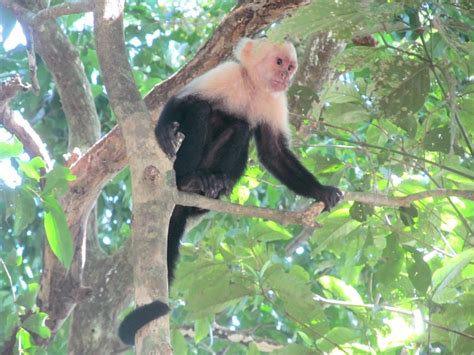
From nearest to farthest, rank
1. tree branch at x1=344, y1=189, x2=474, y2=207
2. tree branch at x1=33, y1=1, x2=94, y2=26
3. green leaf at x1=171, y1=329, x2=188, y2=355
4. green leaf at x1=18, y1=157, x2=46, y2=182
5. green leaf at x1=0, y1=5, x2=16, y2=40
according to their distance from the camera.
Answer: green leaf at x1=18, y1=157, x2=46, y2=182
tree branch at x1=344, y1=189, x2=474, y2=207
green leaf at x1=171, y1=329, x2=188, y2=355
tree branch at x1=33, y1=1, x2=94, y2=26
green leaf at x1=0, y1=5, x2=16, y2=40

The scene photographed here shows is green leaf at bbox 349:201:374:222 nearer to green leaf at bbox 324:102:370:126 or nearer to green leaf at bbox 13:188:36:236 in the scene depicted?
green leaf at bbox 324:102:370:126

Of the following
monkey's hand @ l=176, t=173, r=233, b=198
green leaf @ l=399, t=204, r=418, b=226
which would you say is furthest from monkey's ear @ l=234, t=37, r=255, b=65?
green leaf @ l=399, t=204, r=418, b=226

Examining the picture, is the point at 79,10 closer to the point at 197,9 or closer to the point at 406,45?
the point at 406,45

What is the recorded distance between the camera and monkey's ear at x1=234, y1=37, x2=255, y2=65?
423 centimetres

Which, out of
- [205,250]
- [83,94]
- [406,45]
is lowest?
[205,250]

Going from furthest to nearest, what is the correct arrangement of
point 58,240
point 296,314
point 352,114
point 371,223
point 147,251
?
point 371,223 → point 352,114 → point 296,314 → point 58,240 → point 147,251

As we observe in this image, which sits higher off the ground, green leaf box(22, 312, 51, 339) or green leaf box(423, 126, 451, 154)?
green leaf box(423, 126, 451, 154)

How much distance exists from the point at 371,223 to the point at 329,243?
0.84 ft

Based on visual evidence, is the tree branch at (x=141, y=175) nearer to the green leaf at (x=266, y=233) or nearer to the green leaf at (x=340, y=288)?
the green leaf at (x=266, y=233)

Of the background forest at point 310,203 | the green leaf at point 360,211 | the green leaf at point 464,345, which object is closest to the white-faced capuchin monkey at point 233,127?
the background forest at point 310,203

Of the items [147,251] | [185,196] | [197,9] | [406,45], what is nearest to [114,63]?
[185,196]

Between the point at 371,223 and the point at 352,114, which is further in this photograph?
the point at 371,223

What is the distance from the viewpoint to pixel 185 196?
109 inches

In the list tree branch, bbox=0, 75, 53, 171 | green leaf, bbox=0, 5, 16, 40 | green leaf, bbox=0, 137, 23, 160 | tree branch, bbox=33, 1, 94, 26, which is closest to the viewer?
green leaf, bbox=0, 137, 23, 160
